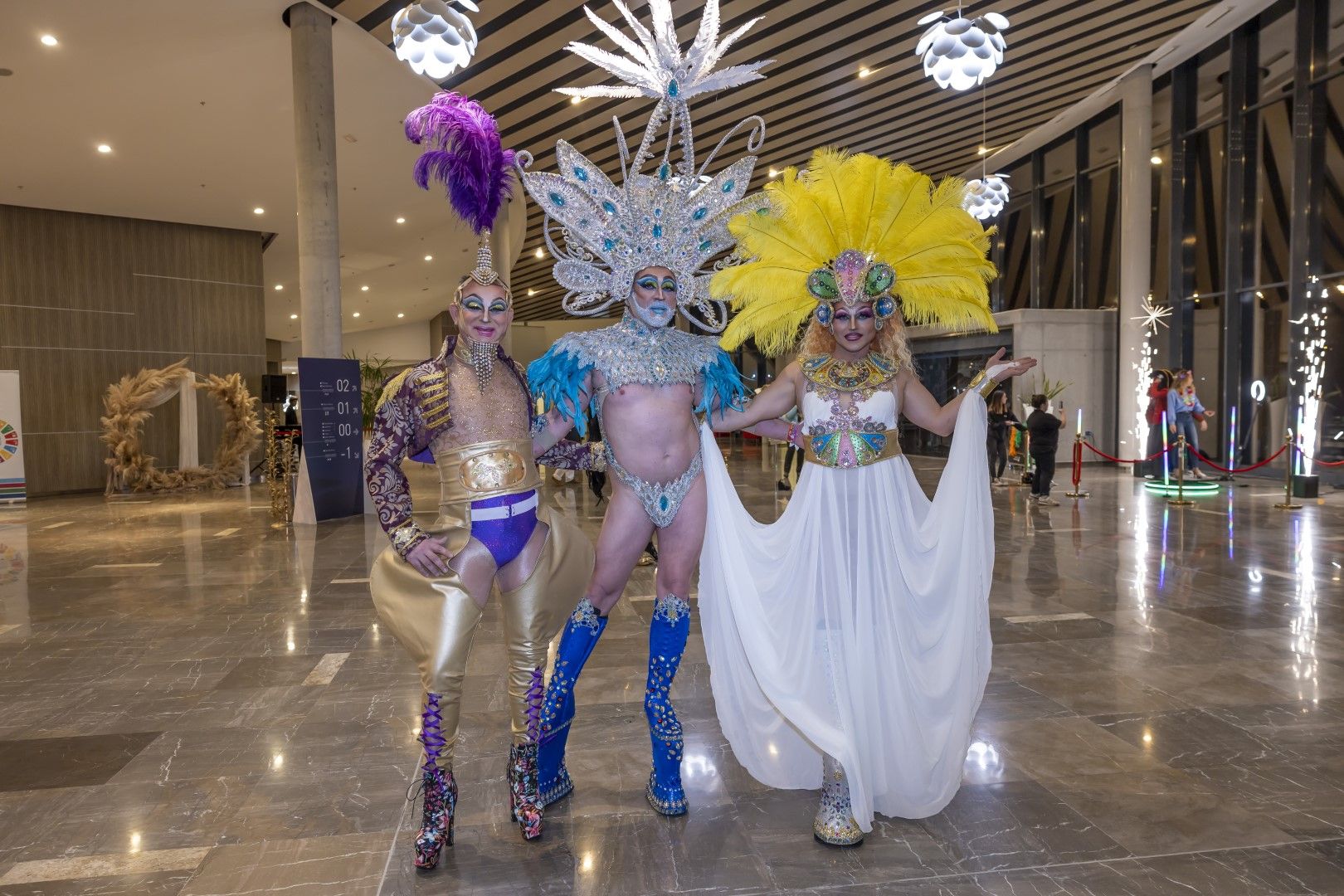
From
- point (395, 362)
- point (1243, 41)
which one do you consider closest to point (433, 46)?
point (1243, 41)

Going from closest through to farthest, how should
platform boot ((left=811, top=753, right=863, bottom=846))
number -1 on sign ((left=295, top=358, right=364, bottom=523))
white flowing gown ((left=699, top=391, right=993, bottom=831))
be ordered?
platform boot ((left=811, top=753, right=863, bottom=846)) < white flowing gown ((left=699, top=391, right=993, bottom=831)) < number -1 on sign ((left=295, top=358, right=364, bottom=523))

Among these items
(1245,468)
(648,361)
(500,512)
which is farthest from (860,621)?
(1245,468)

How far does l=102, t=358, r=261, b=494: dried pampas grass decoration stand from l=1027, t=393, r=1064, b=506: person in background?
11.7m

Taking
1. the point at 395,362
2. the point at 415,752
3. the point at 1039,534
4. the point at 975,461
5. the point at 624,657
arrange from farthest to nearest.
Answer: the point at 395,362 < the point at 1039,534 < the point at 624,657 < the point at 415,752 < the point at 975,461

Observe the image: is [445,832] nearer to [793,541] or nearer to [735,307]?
[793,541]

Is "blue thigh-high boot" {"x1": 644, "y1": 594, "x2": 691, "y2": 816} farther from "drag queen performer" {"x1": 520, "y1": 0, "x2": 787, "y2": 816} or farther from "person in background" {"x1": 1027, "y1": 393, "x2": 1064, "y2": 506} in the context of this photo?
"person in background" {"x1": 1027, "y1": 393, "x2": 1064, "y2": 506}

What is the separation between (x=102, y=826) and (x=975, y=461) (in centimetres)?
291

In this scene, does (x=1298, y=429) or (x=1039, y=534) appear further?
(x=1298, y=429)

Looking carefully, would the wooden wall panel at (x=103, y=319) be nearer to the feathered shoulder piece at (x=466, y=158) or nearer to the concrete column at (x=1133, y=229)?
the feathered shoulder piece at (x=466, y=158)

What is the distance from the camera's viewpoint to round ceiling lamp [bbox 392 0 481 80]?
6840 millimetres

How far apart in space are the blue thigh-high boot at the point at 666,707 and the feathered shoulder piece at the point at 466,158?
3.68ft

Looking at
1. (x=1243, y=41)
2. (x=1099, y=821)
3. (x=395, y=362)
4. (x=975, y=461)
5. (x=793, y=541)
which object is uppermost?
(x=1243, y=41)

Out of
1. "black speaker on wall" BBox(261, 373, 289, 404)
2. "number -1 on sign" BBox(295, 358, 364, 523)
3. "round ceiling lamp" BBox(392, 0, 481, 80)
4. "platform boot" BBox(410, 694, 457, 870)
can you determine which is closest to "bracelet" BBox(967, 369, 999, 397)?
"platform boot" BBox(410, 694, 457, 870)

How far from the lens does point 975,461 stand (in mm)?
2736
